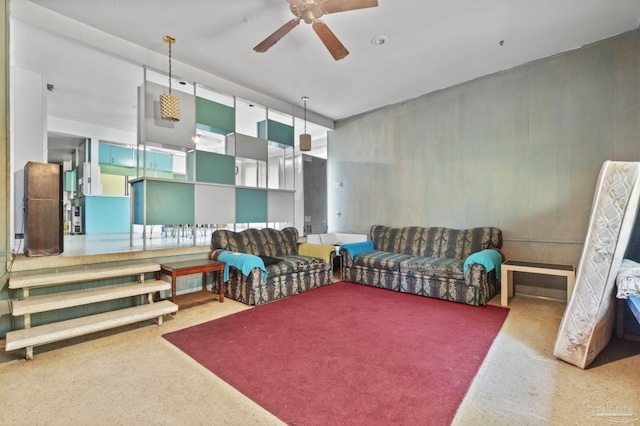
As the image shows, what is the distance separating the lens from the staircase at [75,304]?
220cm

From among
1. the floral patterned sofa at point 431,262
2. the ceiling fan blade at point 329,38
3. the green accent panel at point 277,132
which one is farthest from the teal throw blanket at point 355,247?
the ceiling fan blade at point 329,38

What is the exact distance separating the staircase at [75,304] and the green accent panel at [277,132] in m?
2.85

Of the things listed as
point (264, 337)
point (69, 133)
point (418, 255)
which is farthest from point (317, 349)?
point (69, 133)

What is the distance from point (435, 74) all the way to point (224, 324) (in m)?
4.21

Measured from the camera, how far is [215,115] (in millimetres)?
4262

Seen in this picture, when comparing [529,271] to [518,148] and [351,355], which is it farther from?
[351,355]

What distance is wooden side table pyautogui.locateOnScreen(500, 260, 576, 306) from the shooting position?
9.94 feet

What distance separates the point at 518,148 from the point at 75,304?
209 inches

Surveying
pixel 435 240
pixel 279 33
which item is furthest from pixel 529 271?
pixel 279 33

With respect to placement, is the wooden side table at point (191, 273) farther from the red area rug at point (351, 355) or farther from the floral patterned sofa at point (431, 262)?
the floral patterned sofa at point (431, 262)

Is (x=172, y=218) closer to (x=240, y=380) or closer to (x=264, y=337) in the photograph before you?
(x=264, y=337)

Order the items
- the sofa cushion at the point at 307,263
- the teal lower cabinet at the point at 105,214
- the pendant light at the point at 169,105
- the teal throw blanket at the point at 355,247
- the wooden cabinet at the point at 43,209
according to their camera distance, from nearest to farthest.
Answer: the wooden cabinet at the point at 43,209 < the pendant light at the point at 169,105 < the sofa cushion at the point at 307,263 < the teal throw blanket at the point at 355,247 < the teal lower cabinet at the point at 105,214

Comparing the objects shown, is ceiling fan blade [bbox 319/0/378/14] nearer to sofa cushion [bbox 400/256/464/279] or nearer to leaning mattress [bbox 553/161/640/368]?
leaning mattress [bbox 553/161/640/368]

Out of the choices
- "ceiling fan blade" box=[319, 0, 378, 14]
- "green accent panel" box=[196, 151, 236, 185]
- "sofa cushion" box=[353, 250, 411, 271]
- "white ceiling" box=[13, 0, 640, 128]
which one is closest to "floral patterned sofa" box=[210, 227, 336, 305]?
"sofa cushion" box=[353, 250, 411, 271]
